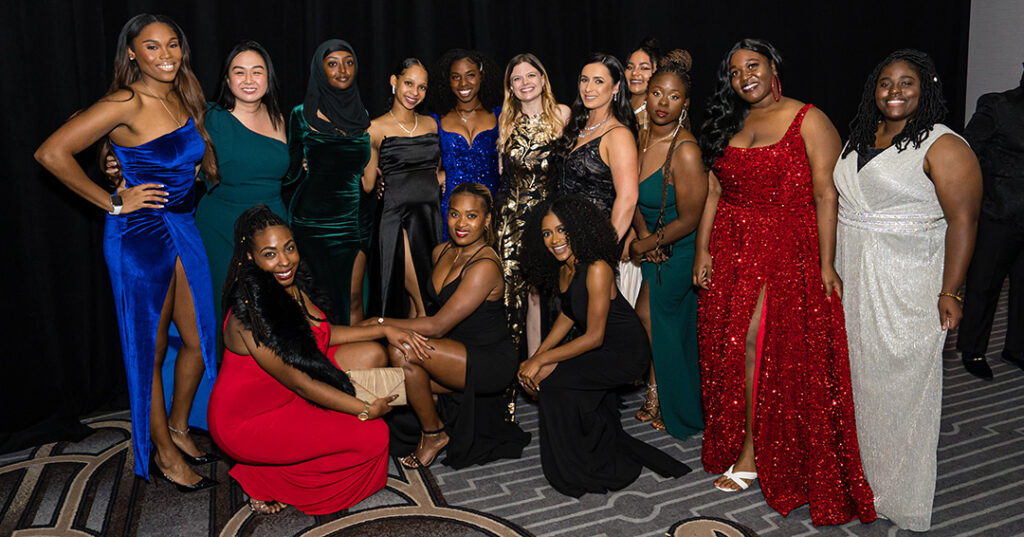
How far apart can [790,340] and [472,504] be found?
1388mm

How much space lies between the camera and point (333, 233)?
3676mm

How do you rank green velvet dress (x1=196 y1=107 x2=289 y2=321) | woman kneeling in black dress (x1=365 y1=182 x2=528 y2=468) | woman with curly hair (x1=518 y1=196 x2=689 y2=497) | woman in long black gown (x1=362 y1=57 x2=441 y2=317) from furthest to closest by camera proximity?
1. woman in long black gown (x1=362 y1=57 x2=441 y2=317)
2. green velvet dress (x1=196 y1=107 x2=289 y2=321)
3. woman kneeling in black dress (x1=365 y1=182 x2=528 y2=468)
4. woman with curly hair (x1=518 y1=196 x2=689 y2=497)

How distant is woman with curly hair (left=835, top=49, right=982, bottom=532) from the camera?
99.9 inches

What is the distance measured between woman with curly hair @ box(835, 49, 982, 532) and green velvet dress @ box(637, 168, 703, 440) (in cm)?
81

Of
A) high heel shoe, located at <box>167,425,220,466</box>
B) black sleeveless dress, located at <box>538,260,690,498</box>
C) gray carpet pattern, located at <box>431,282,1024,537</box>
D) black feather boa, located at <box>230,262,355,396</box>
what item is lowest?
gray carpet pattern, located at <box>431,282,1024,537</box>

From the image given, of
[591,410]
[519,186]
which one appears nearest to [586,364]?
[591,410]

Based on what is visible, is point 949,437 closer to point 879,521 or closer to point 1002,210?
point 879,521

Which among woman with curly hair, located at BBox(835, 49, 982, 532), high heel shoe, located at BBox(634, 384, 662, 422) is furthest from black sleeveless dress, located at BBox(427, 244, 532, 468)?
woman with curly hair, located at BBox(835, 49, 982, 532)

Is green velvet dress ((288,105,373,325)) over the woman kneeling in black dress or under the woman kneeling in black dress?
over

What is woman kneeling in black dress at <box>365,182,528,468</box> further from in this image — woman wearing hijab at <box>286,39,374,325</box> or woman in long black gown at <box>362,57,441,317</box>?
woman wearing hijab at <box>286,39,374,325</box>

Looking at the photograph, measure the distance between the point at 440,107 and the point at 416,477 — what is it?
6.34ft

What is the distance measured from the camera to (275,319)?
2729mm

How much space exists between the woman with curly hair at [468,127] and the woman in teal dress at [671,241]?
767 millimetres

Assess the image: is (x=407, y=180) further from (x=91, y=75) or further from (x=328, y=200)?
(x=91, y=75)
